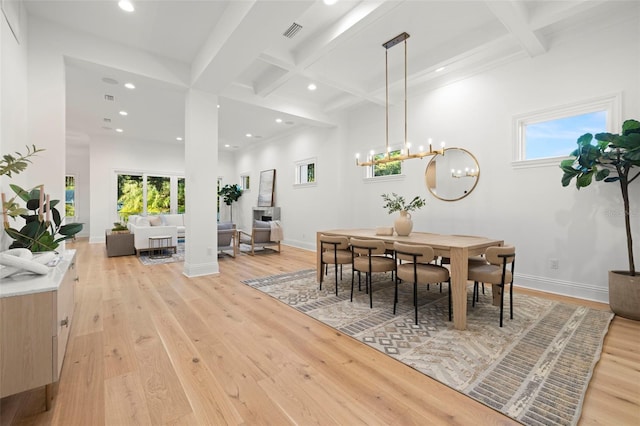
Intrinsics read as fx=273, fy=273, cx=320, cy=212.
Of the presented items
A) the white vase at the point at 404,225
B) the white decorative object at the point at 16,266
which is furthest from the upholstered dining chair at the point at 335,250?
the white decorative object at the point at 16,266

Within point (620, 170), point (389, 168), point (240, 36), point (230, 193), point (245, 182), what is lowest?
point (620, 170)

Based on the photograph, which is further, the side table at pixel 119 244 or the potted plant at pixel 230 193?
the potted plant at pixel 230 193

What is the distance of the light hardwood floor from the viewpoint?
1.53m

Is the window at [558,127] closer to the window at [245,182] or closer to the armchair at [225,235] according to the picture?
the armchair at [225,235]

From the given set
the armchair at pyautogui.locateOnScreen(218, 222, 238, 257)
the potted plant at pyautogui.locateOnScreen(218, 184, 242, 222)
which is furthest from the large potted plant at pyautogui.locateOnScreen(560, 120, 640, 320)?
the potted plant at pyautogui.locateOnScreen(218, 184, 242, 222)

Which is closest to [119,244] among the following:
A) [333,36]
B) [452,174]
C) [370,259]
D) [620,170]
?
[370,259]

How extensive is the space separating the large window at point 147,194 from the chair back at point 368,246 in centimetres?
857

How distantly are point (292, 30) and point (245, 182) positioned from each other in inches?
305

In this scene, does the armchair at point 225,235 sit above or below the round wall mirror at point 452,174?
below

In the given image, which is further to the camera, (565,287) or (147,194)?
(147,194)

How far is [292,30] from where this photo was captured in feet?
11.6

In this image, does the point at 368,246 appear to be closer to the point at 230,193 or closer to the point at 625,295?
the point at 625,295

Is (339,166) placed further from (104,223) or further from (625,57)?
(104,223)

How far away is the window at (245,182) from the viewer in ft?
34.6
